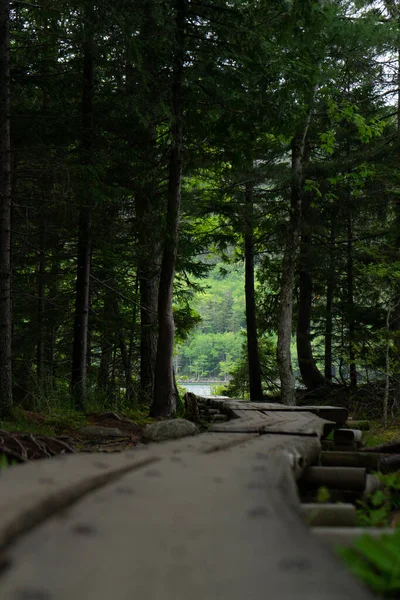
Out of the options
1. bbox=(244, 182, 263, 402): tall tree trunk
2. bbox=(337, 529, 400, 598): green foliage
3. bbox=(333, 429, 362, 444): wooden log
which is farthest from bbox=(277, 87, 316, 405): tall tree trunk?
bbox=(337, 529, 400, 598): green foliage

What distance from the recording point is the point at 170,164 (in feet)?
38.3

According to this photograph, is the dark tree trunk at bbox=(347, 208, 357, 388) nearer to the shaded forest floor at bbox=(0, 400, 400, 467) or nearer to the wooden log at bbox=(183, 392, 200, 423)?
the shaded forest floor at bbox=(0, 400, 400, 467)

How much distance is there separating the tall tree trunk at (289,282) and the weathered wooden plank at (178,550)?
13.2 m

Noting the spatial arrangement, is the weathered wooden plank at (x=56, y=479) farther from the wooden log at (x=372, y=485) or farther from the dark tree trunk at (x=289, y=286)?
the dark tree trunk at (x=289, y=286)

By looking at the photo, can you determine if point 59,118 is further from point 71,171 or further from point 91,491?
point 91,491

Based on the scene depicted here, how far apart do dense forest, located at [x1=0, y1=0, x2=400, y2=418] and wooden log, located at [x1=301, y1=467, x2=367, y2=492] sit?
235 inches

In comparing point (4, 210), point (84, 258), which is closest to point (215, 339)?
point (84, 258)

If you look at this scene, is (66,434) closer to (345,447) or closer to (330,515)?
(345,447)

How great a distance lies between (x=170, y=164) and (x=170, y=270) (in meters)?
2.32

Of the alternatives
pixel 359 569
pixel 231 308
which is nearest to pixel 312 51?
pixel 359 569

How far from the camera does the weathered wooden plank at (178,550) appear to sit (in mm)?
1492

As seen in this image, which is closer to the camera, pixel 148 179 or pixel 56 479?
pixel 56 479

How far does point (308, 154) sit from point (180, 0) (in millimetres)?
9910

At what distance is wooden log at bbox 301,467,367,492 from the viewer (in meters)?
4.36
